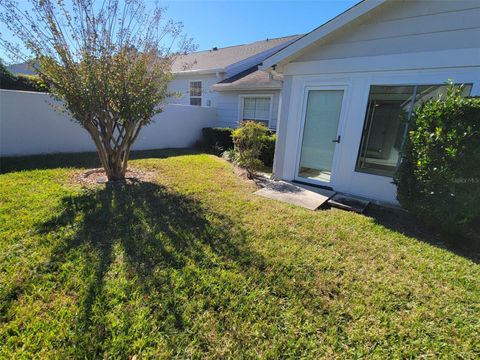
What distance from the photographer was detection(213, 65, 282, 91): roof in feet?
31.1

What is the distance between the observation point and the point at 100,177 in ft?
19.0

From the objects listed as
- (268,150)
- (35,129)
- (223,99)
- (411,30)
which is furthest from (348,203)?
(35,129)

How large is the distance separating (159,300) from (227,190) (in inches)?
132

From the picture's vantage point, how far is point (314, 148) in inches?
240

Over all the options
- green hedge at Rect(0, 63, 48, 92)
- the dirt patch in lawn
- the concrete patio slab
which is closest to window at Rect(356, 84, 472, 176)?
the concrete patio slab

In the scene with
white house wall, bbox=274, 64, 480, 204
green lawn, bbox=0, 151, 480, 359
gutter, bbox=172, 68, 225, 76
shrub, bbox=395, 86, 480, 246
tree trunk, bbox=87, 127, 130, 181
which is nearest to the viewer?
green lawn, bbox=0, 151, 480, 359

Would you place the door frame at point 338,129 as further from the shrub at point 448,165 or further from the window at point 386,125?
the shrub at point 448,165

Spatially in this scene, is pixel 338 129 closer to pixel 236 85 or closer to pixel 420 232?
pixel 420 232

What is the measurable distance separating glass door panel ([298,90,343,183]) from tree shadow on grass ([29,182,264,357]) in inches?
127

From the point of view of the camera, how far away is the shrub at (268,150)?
321 inches

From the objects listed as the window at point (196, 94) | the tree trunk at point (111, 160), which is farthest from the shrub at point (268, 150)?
the window at point (196, 94)

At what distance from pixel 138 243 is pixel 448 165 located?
185 inches

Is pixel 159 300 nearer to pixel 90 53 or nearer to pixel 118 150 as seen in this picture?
pixel 118 150

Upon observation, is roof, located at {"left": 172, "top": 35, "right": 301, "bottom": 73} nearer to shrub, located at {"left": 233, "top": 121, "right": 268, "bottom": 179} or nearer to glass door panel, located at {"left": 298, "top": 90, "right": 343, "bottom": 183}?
shrub, located at {"left": 233, "top": 121, "right": 268, "bottom": 179}
